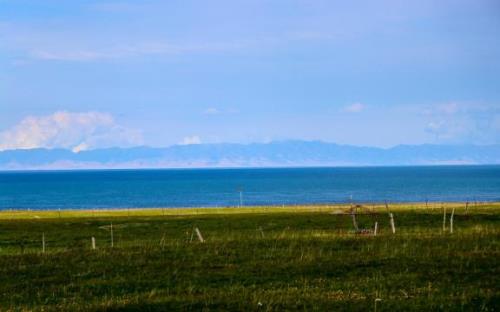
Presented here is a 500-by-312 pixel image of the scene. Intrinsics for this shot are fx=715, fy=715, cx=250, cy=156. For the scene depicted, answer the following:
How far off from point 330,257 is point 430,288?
1219cm

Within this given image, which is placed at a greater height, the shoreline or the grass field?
the grass field

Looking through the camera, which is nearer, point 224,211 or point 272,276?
point 272,276

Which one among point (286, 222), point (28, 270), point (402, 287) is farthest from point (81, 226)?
A: point (402, 287)

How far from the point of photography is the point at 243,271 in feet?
123

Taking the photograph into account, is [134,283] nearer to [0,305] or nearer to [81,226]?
[0,305]

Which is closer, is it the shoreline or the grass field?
the grass field

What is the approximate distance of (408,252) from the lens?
42.9 m

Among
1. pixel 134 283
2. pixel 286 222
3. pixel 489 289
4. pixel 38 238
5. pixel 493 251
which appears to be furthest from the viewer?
pixel 286 222

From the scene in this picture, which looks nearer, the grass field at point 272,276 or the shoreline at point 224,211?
the grass field at point 272,276

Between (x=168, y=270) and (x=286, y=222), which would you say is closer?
(x=168, y=270)

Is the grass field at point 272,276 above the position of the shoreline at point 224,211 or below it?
above

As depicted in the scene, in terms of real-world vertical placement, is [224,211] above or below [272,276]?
below

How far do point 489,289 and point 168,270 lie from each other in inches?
681

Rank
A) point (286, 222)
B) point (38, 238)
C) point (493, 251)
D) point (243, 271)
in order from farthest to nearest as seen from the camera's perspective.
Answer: point (286, 222), point (38, 238), point (493, 251), point (243, 271)
